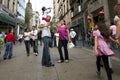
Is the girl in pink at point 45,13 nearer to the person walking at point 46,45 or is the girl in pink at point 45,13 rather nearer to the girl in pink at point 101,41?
the person walking at point 46,45

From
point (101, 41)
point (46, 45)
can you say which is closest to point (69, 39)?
point (46, 45)

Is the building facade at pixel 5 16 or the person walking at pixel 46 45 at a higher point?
the building facade at pixel 5 16

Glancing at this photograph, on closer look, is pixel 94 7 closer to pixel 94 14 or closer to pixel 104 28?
pixel 94 14

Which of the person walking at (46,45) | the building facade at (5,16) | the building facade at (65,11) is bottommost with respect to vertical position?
the person walking at (46,45)

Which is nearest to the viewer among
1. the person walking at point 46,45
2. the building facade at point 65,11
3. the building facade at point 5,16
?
the person walking at point 46,45

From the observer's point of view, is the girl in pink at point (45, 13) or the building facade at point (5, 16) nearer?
the girl in pink at point (45, 13)

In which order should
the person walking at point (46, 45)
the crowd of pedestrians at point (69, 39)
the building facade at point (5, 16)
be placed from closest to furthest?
the crowd of pedestrians at point (69, 39), the person walking at point (46, 45), the building facade at point (5, 16)

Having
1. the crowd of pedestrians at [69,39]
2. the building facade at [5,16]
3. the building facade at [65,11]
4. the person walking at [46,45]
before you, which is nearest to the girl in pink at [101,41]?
the crowd of pedestrians at [69,39]

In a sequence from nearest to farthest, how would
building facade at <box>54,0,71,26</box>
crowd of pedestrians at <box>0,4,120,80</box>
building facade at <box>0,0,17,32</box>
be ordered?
crowd of pedestrians at <box>0,4,120,80</box>, building facade at <box>0,0,17,32</box>, building facade at <box>54,0,71,26</box>

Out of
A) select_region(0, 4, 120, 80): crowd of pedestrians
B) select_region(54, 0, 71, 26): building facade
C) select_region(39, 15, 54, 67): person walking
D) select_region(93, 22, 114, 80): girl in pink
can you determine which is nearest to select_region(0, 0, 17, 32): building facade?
select_region(54, 0, 71, 26): building facade

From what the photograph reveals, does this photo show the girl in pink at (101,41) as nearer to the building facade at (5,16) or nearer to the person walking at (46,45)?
the person walking at (46,45)

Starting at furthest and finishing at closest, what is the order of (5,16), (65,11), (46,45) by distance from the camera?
(65,11), (5,16), (46,45)

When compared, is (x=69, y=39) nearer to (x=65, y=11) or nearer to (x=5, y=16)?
(x=5, y=16)

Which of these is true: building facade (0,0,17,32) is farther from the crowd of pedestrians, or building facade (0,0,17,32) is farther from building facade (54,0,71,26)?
the crowd of pedestrians
